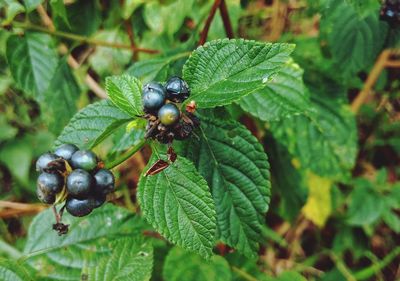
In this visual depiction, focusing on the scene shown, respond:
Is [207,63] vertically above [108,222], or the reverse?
[207,63]

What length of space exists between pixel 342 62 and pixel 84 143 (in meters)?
1.25

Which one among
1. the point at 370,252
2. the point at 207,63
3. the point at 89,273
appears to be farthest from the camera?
the point at 370,252

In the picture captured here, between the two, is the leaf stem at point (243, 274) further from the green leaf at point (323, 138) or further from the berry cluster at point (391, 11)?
the berry cluster at point (391, 11)

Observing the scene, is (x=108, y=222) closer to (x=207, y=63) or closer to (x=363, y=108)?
(x=207, y=63)

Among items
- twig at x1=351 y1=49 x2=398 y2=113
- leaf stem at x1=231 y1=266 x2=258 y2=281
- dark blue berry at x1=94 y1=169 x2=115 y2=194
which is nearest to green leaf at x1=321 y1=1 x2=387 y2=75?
twig at x1=351 y1=49 x2=398 y2=113

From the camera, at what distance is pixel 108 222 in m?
1.67

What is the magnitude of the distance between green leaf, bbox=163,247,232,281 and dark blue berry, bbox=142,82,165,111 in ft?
3.02

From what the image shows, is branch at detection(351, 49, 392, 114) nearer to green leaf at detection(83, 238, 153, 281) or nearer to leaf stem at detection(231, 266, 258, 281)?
leaf stem at detection(231, 266, 258, 281)

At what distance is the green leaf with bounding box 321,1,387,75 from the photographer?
1.81 metres

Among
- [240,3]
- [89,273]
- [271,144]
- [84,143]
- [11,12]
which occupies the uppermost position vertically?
[11,12]

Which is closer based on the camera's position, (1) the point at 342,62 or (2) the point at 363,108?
(1) the point at 342,62

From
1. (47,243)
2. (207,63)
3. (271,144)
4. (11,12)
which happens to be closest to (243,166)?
(207,63)

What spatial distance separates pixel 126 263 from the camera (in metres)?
1.41

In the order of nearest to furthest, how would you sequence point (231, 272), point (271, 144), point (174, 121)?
point (174, 121) → point (231, 272) → point (271, 144)
